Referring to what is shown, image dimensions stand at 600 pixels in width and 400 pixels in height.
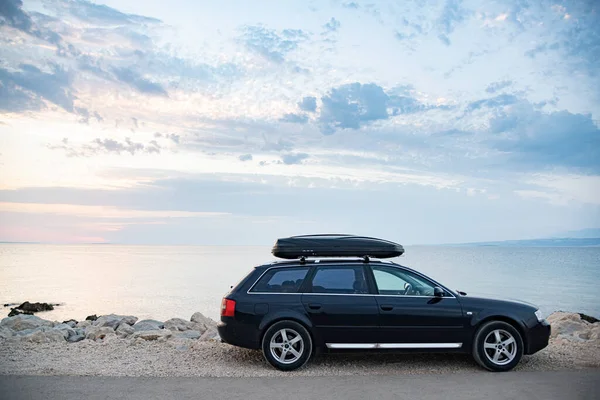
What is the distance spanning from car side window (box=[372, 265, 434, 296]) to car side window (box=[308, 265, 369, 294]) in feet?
0.83

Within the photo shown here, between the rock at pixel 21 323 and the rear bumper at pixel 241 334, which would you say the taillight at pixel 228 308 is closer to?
the rear bumper at pixel 241 334

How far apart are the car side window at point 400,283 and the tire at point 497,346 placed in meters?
1.02

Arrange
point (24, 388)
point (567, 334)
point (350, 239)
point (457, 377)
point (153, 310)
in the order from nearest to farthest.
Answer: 1. point (24, 388)
2. point (457, 377)
3. point (350, 239)
4. point (567, 334)
5. point (153, 310)

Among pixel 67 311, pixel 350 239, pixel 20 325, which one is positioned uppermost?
pixel 350 239

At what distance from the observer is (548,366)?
9.41 m

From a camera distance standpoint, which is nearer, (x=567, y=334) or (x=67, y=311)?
(x=567, y=334)

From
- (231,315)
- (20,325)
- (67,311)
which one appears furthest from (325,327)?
(67,311)

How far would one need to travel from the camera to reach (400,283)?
9453 mm

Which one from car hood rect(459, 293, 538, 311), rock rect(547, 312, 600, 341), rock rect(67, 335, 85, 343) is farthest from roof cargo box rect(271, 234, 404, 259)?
rock rect(67, 335, 85, 343)

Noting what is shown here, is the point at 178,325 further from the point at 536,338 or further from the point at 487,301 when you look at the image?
the point at 536,338

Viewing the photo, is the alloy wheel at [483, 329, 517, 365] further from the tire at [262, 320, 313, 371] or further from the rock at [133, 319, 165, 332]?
the rock at [133, 319, 165, 332]

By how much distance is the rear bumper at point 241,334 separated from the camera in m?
9.19

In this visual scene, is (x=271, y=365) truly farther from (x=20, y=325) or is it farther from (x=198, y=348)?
(x=20, y=325)

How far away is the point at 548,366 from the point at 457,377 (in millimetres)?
1856
